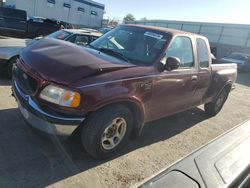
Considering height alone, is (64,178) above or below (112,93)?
below

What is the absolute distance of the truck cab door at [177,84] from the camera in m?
3.91

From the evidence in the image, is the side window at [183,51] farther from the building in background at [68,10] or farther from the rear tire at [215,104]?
the building in background at [68,10]

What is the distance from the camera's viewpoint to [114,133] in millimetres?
3500

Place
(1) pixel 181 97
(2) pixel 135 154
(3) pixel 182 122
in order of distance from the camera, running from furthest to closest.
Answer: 1. (3) pixel 182 122
2. (1) pixel 181 97
3. (2) pixel 135 154

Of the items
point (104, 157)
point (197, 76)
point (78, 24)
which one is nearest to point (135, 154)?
point (104, 157)

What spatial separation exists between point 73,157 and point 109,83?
3.95 ft

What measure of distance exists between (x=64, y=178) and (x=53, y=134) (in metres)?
0.55

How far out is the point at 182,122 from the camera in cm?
563

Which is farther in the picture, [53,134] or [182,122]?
[182,122]

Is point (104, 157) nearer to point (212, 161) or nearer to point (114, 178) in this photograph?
point (114, 178)

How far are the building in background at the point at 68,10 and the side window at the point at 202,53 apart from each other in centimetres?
3175

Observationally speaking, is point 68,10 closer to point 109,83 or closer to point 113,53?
point 113,53

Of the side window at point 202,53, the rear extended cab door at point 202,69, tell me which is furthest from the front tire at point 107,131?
the side window at point 202,53

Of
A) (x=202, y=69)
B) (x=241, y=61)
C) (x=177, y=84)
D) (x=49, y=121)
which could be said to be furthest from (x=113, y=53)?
(x=241, y=61)
